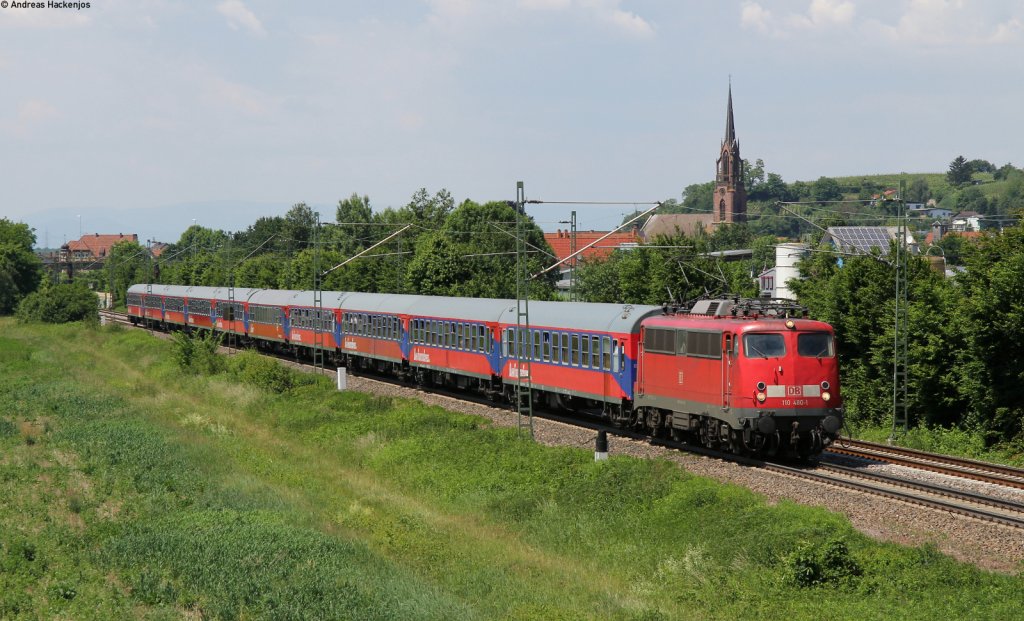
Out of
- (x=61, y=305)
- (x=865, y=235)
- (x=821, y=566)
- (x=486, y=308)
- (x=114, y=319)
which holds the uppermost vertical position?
(x=865, y=235)

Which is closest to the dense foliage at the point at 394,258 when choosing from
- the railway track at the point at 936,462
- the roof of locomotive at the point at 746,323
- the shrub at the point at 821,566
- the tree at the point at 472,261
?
the tree at the point at 472,261

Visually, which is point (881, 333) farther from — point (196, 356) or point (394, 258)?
point (394, 258)

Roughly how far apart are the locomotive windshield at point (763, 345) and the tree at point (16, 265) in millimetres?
115182

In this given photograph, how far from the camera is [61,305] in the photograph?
106750mm

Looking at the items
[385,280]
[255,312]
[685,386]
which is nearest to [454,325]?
[685,386]

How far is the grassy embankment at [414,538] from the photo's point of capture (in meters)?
15.9

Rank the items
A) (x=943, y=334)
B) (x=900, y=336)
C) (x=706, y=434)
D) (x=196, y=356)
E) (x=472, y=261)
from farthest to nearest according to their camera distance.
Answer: (x=472, y=261) → (x=196, y=356) → (x=900, y=336) → (x=943, y=334) → (x=706, y=434)

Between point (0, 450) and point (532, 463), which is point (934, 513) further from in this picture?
point (0, 450)

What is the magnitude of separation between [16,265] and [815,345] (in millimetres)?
120366

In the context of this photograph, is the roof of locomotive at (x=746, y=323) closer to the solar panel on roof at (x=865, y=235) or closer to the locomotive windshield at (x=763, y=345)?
the locomotive windshield at (x=763, y=345)

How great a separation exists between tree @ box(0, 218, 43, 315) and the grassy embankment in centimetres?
9774

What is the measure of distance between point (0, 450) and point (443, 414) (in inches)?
534

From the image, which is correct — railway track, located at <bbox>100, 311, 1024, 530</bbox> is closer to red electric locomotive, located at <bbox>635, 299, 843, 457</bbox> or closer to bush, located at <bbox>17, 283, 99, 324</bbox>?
red electric locomotive, located at <bbox>635, 299, 843, 457</bbox>

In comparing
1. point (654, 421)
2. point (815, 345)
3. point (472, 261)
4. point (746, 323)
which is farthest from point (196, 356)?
point (815, 345)
